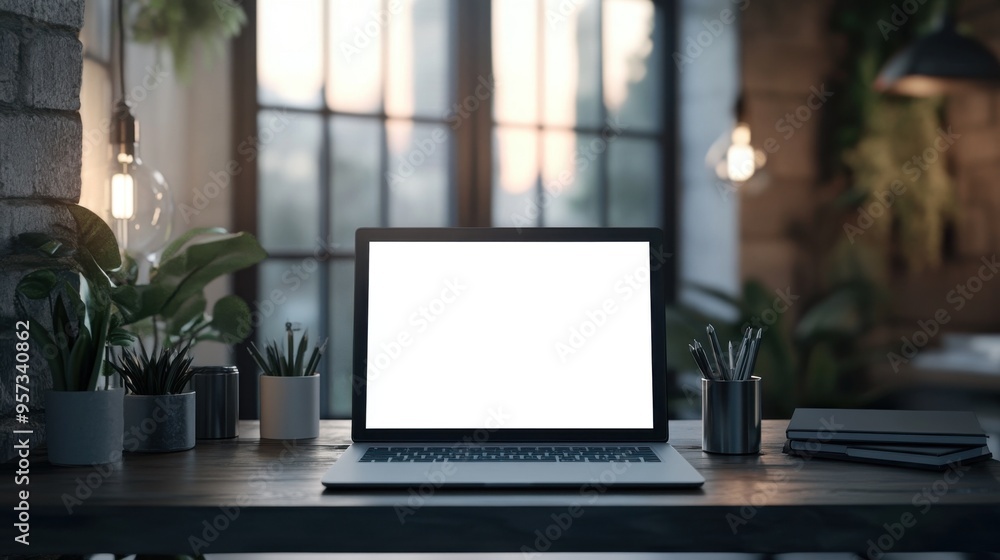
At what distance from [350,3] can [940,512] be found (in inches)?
103

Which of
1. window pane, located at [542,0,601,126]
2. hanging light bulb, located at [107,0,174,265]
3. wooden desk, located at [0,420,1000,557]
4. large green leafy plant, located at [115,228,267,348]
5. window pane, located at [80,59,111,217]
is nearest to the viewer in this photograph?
wooden desk, located at [0,420,1000,557]

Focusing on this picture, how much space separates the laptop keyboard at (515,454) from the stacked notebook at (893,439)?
0.63ft

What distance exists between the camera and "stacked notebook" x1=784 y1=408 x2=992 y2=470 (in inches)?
36.5

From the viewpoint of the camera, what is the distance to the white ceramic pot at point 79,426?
926 mm

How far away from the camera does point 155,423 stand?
1018 mm

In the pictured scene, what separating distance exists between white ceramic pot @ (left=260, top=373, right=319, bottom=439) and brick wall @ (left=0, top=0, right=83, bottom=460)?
253 mm

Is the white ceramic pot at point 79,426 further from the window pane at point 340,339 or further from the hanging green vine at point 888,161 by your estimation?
the hanging green vine at point 888,161

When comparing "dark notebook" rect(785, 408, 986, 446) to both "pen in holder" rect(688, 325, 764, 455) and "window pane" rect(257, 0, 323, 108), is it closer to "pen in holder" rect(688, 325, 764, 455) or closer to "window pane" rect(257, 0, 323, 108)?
"pen in holder" rect(688, 325, 764, 455)

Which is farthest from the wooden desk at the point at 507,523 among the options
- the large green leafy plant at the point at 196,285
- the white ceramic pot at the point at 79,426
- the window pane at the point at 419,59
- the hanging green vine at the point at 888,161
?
the hanging green vine at the point at 888,161

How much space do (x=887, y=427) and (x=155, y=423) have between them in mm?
837

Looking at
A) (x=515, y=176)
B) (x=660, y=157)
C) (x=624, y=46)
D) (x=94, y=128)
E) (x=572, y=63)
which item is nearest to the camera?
(x=94, y=128)

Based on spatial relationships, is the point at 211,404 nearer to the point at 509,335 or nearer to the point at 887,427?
the point at 509,335

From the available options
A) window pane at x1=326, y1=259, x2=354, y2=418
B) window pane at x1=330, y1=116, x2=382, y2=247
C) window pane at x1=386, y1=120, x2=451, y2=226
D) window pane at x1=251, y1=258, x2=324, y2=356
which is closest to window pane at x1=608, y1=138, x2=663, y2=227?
window pane at x1=386, y1=120, x2=451, y2=226

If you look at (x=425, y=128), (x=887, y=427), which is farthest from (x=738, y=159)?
(x=887, y=427)
